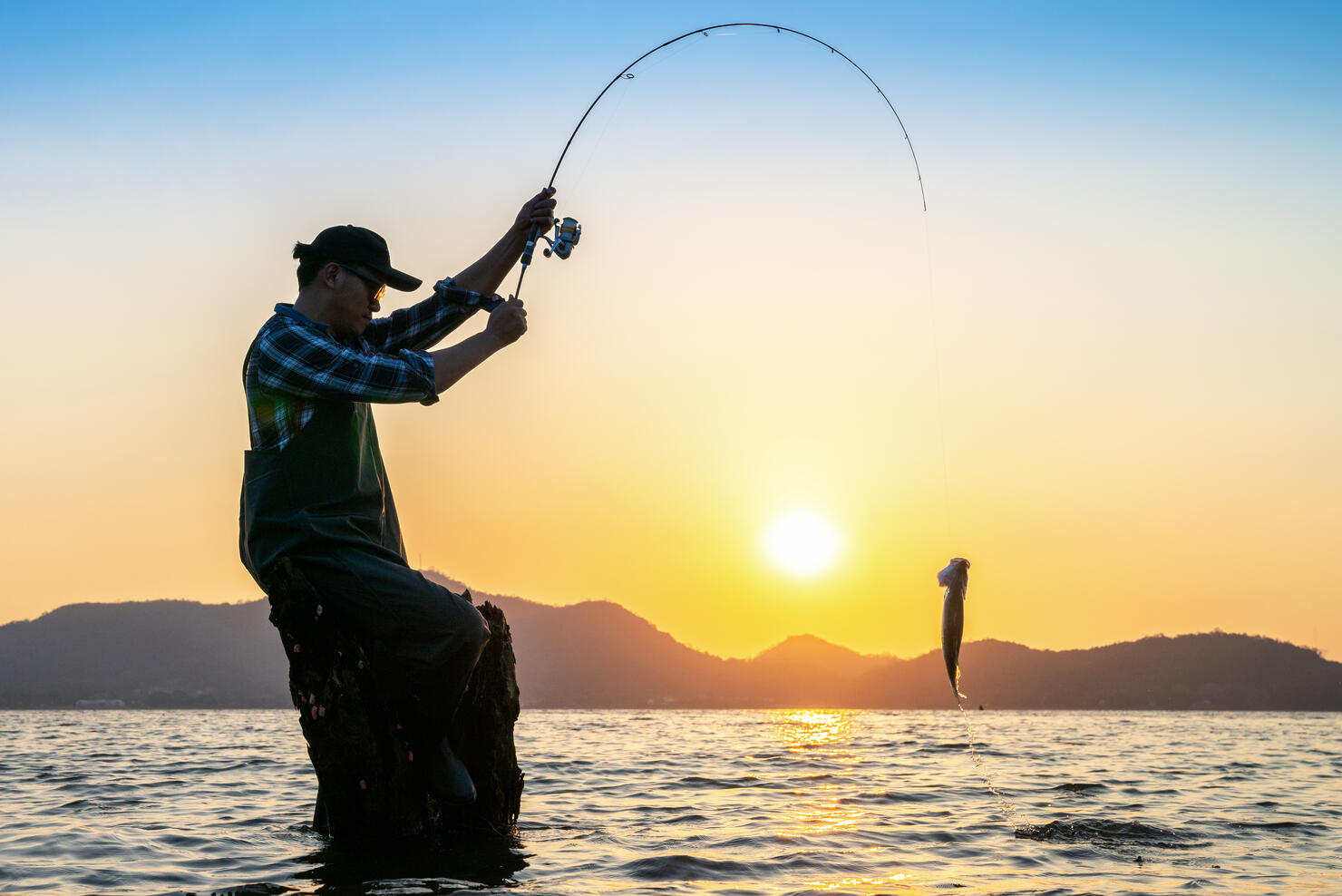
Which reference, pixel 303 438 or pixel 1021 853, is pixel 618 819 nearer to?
pixel 1021 853

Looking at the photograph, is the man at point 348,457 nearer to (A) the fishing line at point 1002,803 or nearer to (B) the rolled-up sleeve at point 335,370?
(B) the rolled-up sleeve at point 335,370

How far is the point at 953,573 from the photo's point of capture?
8867 millimetres

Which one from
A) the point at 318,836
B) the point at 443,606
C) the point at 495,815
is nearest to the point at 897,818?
the point at 495,815

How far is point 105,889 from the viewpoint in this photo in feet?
16.3

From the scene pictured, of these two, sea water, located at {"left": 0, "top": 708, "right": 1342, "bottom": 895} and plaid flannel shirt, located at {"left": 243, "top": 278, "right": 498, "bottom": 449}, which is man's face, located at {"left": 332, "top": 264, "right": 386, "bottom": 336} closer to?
plaid flannel shirt, located at {"left": 243, "top": 278, "right": 498, "bottom": 449}

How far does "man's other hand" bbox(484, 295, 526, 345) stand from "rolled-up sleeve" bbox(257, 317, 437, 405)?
0.37 metres

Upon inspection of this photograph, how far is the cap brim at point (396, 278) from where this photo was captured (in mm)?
4793

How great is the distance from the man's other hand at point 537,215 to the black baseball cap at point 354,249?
3.33ft

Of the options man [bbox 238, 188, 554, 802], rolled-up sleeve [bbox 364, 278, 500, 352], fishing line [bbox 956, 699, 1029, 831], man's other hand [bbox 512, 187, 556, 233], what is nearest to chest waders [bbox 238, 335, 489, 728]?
man [bbox 238, 188, 554, 802]

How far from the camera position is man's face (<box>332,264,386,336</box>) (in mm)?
4789

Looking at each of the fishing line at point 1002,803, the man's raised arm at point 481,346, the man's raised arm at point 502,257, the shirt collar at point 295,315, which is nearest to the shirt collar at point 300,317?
the shirt collar at point 295,315

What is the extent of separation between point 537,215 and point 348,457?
1806 millimetres

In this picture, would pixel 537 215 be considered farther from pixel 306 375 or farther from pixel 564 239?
pixel 306 375

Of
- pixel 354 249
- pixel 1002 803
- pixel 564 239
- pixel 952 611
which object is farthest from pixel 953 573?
pixel 354 249
